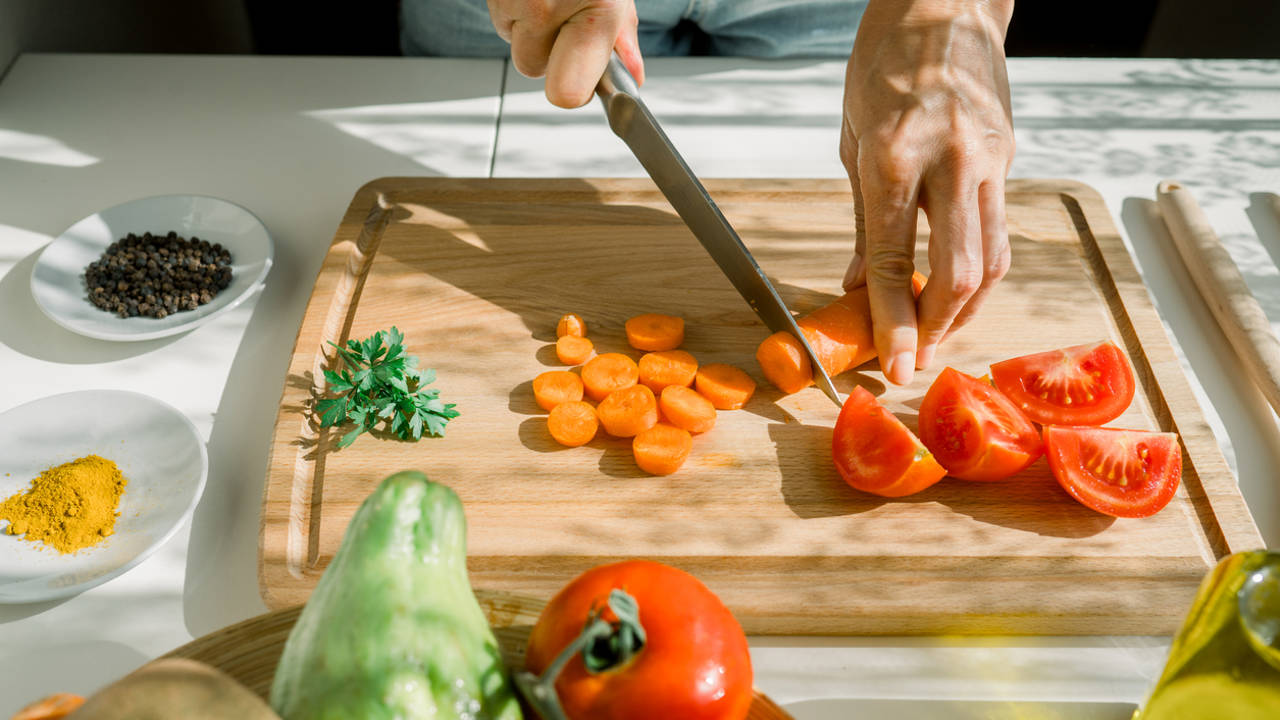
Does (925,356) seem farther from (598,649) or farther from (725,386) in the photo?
(598,649)

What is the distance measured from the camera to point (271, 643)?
87 centimetres

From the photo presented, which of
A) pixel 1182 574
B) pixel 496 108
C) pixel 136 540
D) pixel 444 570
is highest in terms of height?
pixel 444 570

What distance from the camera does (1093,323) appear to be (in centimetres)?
168

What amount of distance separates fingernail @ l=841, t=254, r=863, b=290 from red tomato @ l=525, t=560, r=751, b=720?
102 cm

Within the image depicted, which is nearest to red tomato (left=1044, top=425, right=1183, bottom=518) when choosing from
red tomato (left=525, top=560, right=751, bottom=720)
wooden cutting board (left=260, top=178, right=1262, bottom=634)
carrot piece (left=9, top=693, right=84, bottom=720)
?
wooden cutting board (left=260, top=178, right=1262, bottom=634)

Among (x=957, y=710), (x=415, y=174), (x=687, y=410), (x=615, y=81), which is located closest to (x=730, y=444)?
(x=687, y=410)

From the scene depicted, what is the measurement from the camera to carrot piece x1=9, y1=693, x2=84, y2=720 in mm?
730

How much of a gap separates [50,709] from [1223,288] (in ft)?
6.34

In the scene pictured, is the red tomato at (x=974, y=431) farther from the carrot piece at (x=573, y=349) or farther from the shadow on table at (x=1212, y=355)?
the carrot piece at (x=573, y=349)

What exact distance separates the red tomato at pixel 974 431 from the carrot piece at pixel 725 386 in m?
0.30

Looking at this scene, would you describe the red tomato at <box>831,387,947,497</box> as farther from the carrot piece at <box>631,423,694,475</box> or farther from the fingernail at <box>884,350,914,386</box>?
the carrot piece at <box>631,423,694,475</box>

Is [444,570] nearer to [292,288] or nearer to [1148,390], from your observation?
[292,288]

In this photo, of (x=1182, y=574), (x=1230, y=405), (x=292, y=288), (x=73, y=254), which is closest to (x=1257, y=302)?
(x=1230, y=405)

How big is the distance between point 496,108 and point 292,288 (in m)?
0.78
